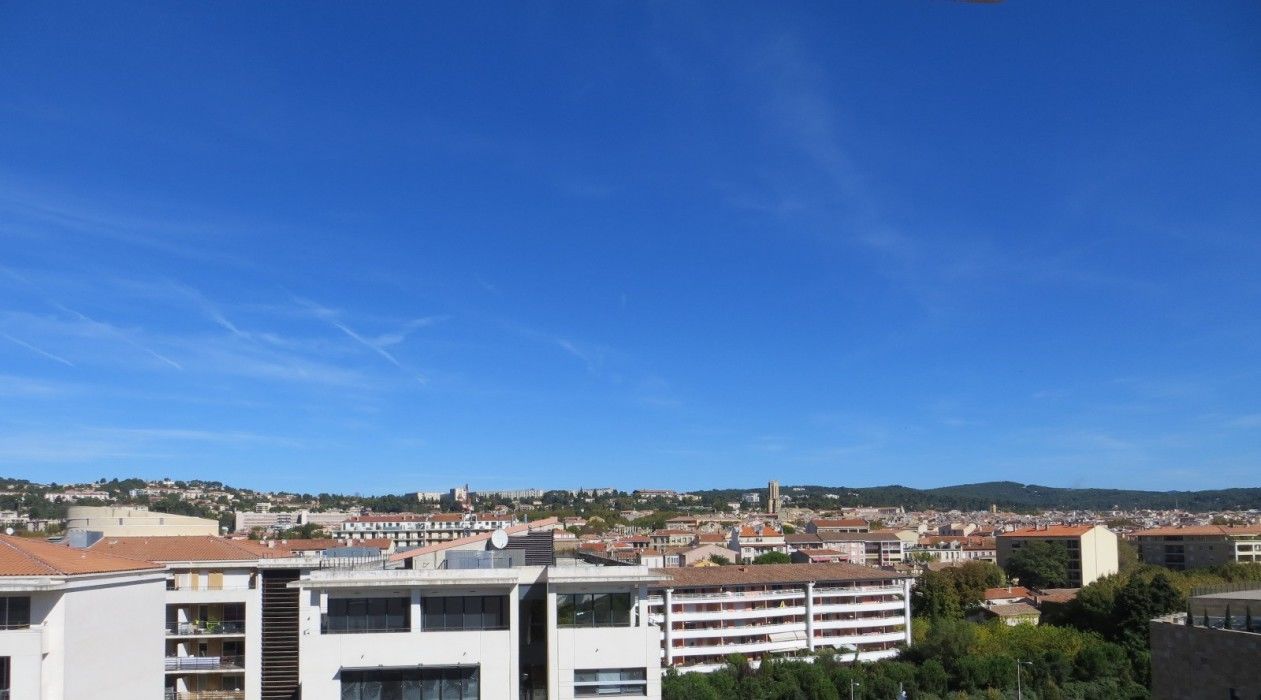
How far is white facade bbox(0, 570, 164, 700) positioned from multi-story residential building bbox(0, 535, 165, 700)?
14 mm

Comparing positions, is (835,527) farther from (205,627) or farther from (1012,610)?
(205,627)

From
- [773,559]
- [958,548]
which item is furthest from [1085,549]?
[958,548]

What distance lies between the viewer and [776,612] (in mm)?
65438

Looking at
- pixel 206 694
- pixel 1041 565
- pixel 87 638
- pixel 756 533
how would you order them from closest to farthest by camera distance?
pixel 87 638, pixel 206 694, pixel 1041 565, pixel 756 533

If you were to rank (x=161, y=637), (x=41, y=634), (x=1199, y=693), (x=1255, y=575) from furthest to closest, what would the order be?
(x=1255, y=575), (x=161, y=637), (x=1199, y=693), (x=41, y=634)

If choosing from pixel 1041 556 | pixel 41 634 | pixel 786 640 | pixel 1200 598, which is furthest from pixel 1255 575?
pixel 41 634

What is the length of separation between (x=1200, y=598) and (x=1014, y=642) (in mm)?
43691

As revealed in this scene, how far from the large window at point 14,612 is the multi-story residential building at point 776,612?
4812cm

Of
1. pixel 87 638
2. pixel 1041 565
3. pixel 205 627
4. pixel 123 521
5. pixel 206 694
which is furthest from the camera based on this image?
pixel 1041 565

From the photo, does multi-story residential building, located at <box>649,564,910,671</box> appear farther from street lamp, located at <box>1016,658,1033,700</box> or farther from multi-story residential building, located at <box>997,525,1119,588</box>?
multi-story residential building, located at <box>997,525,1119,588</box>

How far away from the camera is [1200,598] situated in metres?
20.5

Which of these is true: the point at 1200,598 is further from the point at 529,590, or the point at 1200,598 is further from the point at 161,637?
the point at 161,637

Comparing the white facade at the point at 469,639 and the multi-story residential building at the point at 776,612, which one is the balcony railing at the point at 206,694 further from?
the multi-story residential building at the point at 776,612

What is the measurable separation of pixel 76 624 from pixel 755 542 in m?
108
